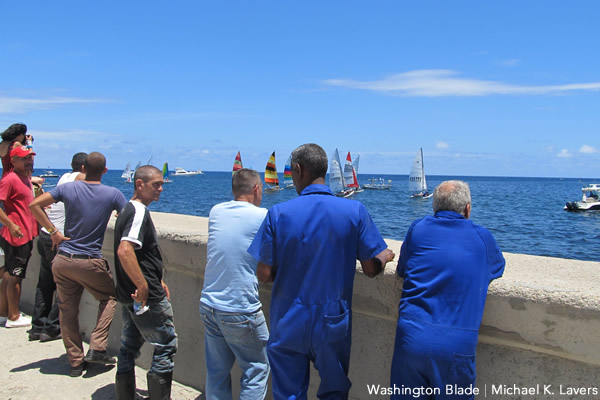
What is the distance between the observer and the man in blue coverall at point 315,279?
2.23m

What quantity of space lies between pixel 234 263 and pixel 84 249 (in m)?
1.69

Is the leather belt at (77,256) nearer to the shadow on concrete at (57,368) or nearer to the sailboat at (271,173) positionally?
the shadow on concrete at (57,368)

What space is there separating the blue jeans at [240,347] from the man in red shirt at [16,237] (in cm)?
302

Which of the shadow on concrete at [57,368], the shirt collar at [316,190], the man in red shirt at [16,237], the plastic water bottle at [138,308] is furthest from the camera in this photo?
the man in red shirt at [16,237]

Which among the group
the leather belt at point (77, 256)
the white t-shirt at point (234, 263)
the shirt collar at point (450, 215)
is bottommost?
the leather belt at point (77, 256)

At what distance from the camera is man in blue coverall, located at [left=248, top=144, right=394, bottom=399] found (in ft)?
7.31

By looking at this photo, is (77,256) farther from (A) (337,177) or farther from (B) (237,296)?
(A) (337,177)

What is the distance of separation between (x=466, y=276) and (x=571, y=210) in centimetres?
7067

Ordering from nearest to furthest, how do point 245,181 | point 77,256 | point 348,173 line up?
point 245,181 < point 77,256 < point 348,173

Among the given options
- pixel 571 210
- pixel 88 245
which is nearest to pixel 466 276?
pixel 88 245

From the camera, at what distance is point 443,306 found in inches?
80.3

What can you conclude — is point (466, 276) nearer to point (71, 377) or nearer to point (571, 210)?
point (71, 377)

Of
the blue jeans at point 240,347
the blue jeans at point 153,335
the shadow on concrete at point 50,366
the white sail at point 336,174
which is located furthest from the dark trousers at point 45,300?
the white sail at point 336,174

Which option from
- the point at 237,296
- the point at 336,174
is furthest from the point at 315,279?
the point at 336,174
